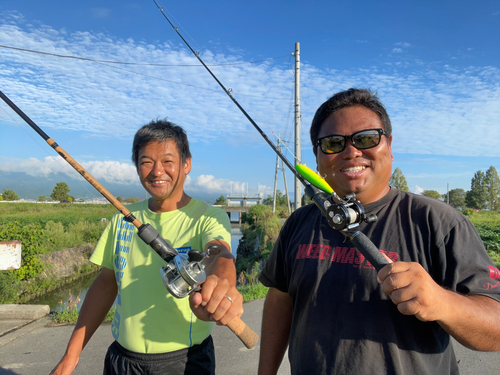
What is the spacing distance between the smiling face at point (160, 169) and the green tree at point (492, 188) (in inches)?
4054

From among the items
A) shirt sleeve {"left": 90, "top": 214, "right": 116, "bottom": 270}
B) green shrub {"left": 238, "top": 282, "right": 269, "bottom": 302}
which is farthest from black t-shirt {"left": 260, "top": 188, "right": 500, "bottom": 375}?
green shrub {"left": 238, "top": 282, "right": 269, "bottom": 302}

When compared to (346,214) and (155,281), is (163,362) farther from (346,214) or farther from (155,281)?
(346,214)

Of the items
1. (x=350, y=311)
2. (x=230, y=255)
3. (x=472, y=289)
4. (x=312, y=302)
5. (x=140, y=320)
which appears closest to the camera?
(x=472, y=289)

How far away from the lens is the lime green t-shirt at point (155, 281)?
212 cm

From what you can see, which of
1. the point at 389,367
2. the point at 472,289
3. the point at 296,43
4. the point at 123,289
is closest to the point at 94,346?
the point at 123,289

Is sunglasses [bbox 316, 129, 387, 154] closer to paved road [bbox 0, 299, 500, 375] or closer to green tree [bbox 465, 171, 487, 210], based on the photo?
paved road [bbox 0, 299, 500, 375]

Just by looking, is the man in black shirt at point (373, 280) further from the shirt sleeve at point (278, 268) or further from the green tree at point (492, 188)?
the green tree at point (492, 188)

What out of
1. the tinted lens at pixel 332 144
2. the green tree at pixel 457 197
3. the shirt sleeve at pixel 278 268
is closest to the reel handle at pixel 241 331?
the shirt sleeve at pixel 278 268

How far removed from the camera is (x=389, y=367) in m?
1.47

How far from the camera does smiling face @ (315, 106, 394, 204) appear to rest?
1784 mm

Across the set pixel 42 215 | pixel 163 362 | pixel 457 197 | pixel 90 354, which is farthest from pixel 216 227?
pixel 457 197

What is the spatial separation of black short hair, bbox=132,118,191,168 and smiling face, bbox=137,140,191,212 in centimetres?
3

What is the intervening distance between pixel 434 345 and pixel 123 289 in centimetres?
183

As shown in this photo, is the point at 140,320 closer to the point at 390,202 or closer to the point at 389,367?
the point at 389,367
